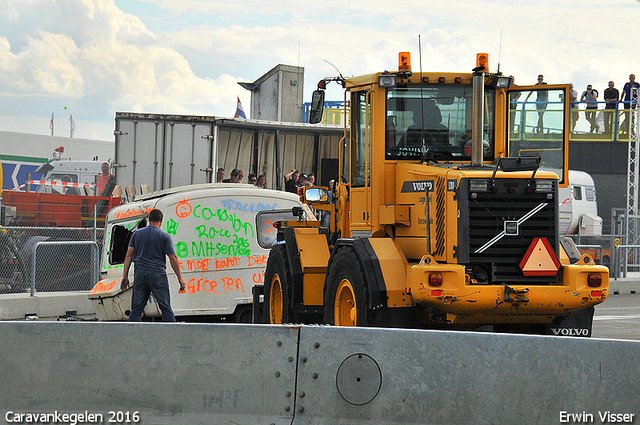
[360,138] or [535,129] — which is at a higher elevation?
[535,129]

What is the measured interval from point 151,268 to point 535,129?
15.8ft

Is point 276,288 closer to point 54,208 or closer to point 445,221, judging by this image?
point 445,221

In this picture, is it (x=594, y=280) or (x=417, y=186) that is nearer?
(x=594, y=280)

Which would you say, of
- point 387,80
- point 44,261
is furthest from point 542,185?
point 44,261

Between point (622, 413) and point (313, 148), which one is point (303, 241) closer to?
point (622, 413)

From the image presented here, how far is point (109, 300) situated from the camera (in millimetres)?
11305

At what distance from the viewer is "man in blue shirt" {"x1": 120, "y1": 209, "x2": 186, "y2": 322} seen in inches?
392

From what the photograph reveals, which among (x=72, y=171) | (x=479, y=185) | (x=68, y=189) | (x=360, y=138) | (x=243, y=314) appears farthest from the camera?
(x=72, y=171)

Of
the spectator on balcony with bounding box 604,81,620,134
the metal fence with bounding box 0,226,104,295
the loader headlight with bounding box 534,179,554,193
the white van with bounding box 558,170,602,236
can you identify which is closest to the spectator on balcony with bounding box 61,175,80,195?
the metal fence with bounding box 0,226,104,295

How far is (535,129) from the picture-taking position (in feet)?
31.0

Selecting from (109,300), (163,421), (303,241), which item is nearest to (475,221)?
(303,241)

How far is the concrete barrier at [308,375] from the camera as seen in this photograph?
4684 millimetres

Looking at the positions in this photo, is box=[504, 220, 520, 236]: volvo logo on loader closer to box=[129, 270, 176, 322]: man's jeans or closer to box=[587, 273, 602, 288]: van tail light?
box=[587, 273, 602, 288]: van tail light

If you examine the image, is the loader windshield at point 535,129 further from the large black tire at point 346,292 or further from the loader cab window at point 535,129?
the large black tire at point 346,292
